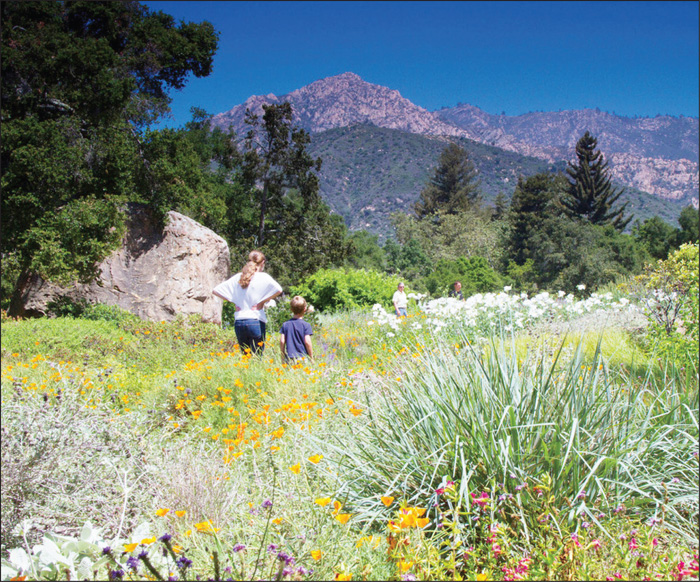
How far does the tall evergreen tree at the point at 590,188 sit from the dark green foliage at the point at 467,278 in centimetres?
1678

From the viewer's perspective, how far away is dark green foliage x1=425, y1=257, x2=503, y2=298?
20219 mm

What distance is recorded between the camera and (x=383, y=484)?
2.28 m

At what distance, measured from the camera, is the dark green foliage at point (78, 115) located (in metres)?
3.07

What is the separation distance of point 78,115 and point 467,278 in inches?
686

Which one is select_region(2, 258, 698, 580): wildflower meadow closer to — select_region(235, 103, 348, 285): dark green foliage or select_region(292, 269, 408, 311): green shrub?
select_region(235, 103, 348, 285): dark green foliage

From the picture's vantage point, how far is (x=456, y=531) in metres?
1.74

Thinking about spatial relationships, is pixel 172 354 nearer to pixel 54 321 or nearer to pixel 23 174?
pixel 23 174

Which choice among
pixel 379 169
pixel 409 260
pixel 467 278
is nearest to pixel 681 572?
pixel 379 169

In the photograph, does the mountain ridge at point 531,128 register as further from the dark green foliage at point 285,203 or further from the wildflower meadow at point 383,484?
the wildflower meadow at point 383,484

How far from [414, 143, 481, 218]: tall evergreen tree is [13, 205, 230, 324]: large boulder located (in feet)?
116

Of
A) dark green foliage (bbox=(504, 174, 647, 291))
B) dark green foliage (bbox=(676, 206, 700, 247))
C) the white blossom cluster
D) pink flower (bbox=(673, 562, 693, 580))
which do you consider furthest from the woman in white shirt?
dark green foliage (bbox=(676, 206, 700, 247))

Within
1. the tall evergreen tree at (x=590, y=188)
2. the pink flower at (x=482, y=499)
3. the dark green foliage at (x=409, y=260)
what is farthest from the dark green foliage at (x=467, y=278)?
the pink flower at (x=482, y=499)

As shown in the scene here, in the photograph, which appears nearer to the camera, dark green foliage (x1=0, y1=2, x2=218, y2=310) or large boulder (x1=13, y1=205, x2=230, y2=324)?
dark green foliage (x1=0, y1=2, x2=218, y2=310)

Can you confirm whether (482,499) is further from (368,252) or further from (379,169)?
(368,252)
